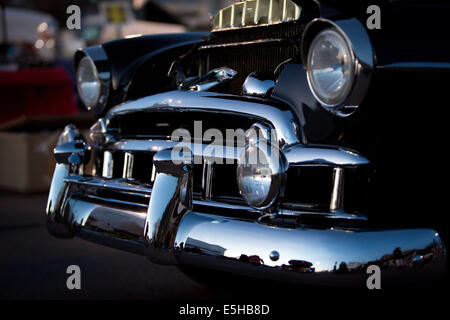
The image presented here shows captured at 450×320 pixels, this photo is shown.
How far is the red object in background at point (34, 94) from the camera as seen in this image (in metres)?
7.28

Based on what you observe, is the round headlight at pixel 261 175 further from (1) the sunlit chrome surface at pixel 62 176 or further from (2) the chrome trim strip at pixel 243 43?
(1) the sunlit chrome surface at pixel 62 176

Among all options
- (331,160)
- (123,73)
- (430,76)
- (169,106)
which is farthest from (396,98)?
(123,73)

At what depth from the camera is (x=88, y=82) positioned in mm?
3051

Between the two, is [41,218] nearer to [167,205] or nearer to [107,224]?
[107,224]

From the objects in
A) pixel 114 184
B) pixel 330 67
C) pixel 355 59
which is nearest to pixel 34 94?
pixel 114 184

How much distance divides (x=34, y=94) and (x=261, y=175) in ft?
19.7

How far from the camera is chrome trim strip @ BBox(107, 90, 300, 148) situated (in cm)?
207

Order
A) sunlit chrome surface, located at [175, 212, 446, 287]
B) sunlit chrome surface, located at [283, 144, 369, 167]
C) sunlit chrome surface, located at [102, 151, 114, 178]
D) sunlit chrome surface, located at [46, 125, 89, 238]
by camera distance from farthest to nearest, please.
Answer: sunlit chrome surface, located at [102, 151, 114, 178] → sunlit chrome surface, located at [46, 125, 89, 238] → sunlit chrome surface, located at [283, 144, 369, 167] → sunlit chrome surface, located at [175, 212, 446, 287]

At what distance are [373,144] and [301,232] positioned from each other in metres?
0.33

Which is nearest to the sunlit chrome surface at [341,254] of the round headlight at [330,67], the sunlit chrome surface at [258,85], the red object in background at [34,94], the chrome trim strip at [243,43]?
the round headlight at [330,67]

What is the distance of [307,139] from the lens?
204 centimetres

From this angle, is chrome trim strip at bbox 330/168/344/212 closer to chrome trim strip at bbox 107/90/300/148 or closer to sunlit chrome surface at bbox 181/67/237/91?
chrome trim strip at bbox 107/90/300/148

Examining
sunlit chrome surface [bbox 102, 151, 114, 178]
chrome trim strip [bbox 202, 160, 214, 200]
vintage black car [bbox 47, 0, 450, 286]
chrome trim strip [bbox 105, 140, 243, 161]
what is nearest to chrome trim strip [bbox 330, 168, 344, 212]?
vintage black car [bbox 47, 0, 450, 286]

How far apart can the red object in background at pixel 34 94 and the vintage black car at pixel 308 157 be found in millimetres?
5155
